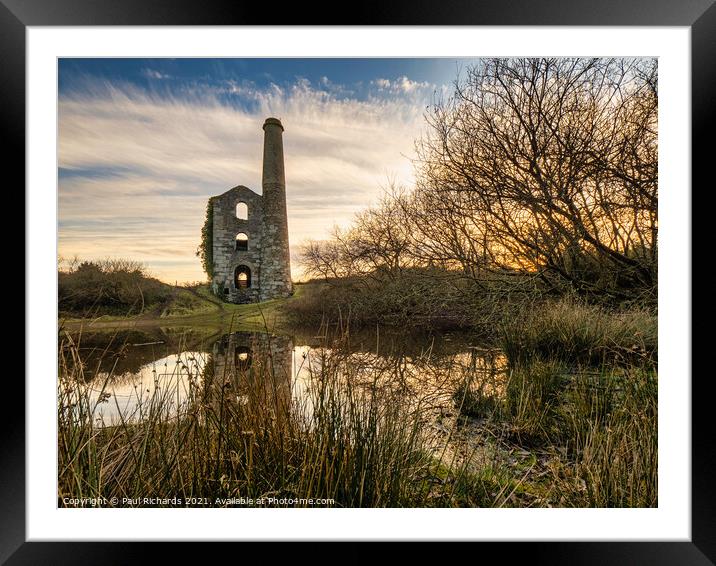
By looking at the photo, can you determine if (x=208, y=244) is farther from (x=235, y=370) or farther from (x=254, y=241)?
(x=235, y=370)

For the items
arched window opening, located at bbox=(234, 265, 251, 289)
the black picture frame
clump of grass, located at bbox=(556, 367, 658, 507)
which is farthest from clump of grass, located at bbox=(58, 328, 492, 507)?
arched window opening, located at bbox=(234, 265, 251, 289)

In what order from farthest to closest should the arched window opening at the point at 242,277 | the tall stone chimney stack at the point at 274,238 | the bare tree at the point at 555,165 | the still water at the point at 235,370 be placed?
the arched window opening at the point at 242,277 → the tall stone chimney stack at the point at 274,238 → the bare tree at the point at 555,165 → the still water at the point at 235,370

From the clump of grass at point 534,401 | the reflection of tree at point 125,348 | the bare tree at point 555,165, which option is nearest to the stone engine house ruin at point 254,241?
the reflection of tree at point 125,348

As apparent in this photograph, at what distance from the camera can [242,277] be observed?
2.87 metres

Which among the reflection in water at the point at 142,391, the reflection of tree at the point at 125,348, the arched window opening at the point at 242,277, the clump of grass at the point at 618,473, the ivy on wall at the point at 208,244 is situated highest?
the ivy on wall at the point at 208,244

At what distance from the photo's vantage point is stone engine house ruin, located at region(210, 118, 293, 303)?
2.47 meters

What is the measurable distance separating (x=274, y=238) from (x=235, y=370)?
1613mm

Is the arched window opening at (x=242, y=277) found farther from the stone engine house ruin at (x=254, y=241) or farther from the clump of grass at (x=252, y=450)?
the clump of grass at (x=252, y=450)

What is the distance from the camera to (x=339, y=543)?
45.2 inches

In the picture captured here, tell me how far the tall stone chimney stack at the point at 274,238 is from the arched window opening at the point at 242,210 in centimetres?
26

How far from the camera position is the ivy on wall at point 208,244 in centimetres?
226

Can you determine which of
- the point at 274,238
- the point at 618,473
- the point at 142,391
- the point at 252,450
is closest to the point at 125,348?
the point at 142,391
